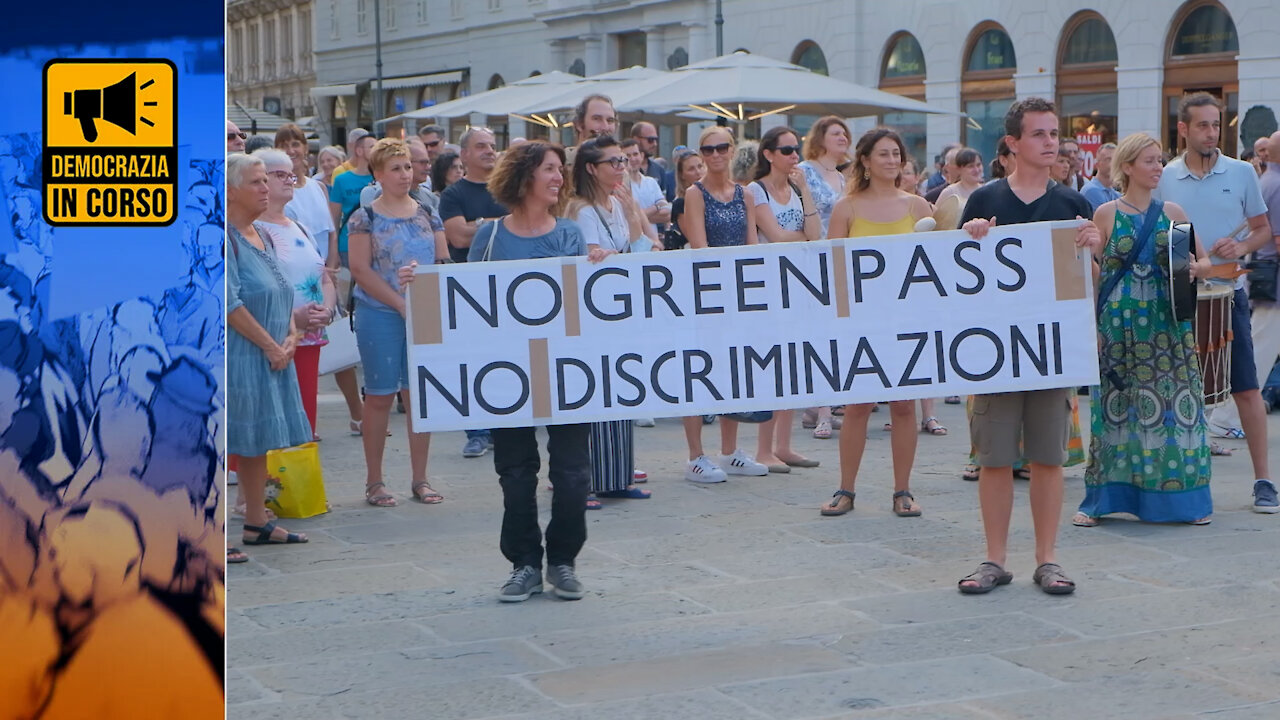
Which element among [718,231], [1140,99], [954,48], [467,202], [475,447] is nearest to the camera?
[718,231]

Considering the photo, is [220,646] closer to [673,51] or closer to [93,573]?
[93,573]

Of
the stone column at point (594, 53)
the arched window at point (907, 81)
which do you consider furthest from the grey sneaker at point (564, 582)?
the stone column at point (594, 53)

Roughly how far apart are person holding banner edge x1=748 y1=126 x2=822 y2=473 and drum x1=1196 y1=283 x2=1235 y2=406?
7.29 ft

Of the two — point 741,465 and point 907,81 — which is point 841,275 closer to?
point 741,465

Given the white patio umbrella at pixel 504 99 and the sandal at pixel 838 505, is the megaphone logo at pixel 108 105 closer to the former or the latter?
the sandal at pixel 838 505

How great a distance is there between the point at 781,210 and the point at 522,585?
12.1 feet

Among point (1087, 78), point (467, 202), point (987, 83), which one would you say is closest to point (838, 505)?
point (467, 202)

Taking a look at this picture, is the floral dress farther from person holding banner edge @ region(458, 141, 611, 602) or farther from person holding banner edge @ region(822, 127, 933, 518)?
person holding banner edge @ region(458, 141, 611, 602)

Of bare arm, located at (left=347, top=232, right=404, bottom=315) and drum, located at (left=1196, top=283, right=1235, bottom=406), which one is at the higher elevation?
bare arm, located at (left=347, top=232, right=404, bottom=315)

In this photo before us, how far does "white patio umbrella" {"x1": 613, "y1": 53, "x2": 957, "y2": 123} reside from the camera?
17.7 metres

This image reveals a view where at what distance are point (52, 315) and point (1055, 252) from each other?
14.4 ft

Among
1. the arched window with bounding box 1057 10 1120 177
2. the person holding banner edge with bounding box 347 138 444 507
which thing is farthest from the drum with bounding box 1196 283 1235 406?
the arched window with bounding box 1057 10 1120 177

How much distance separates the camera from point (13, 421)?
2.77 meters

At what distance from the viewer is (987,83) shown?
30.6 meters
